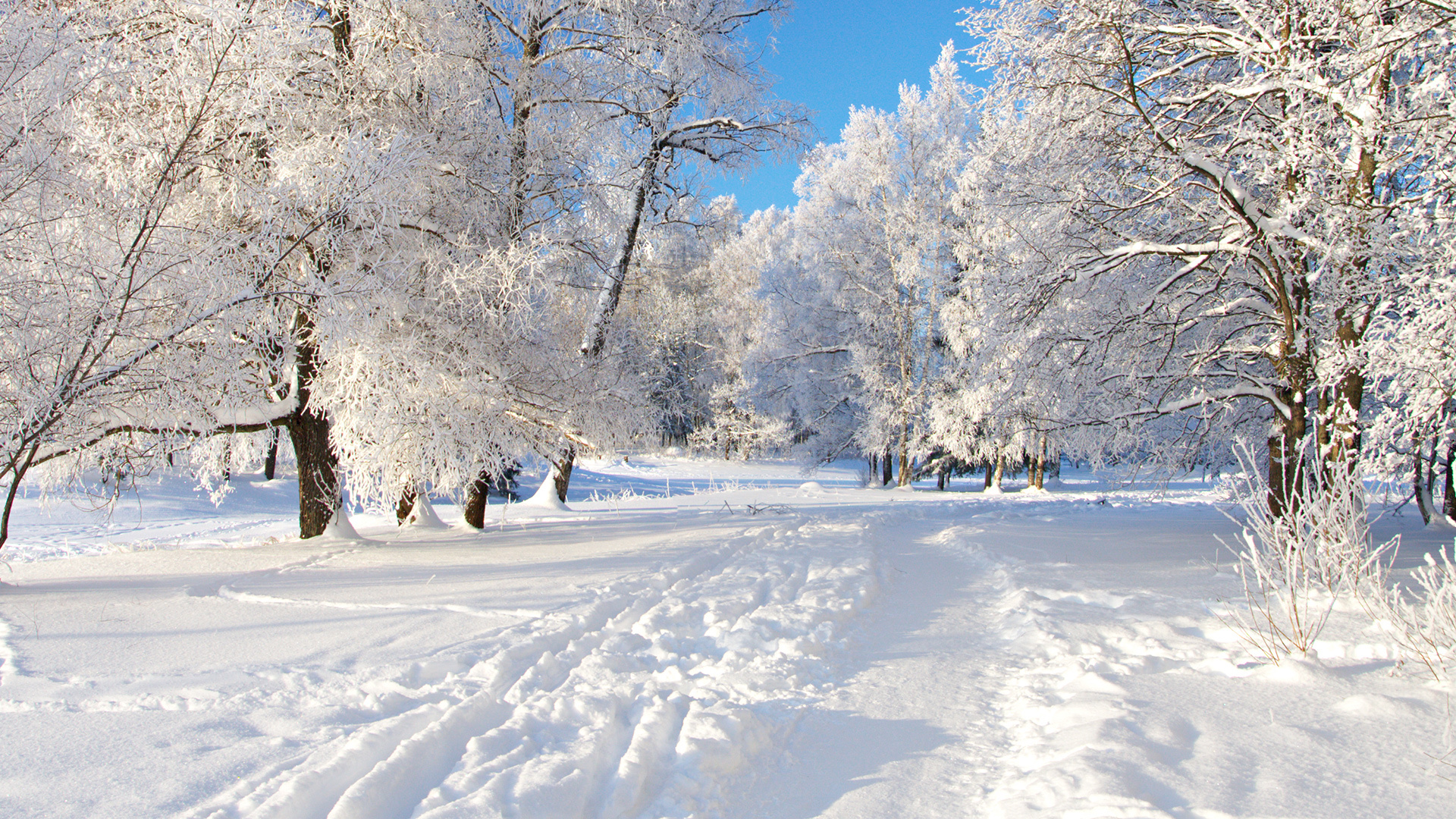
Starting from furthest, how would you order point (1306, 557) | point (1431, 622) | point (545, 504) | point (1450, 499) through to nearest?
point (545, 504) → point (1450, 499) → point (1306, 557) → point (1431, 622)

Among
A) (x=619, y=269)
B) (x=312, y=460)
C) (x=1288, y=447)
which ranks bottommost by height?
(x=312, y=460)

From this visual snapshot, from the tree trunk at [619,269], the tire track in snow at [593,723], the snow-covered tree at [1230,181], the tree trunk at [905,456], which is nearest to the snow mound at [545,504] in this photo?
the tree trunk at [619,269]

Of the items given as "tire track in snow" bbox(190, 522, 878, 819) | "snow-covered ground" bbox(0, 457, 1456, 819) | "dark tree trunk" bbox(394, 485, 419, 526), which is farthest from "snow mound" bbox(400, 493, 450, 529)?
"tire track in snow" bbox(190, 522, 878, 819)

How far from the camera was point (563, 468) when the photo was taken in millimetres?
10781

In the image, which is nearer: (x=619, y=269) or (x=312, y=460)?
(x=312, y=460)

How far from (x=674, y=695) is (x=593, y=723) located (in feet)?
1.54

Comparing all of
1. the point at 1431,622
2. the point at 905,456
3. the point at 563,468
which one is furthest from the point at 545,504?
the point at 1431,622

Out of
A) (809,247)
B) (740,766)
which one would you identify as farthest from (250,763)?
(809,247)

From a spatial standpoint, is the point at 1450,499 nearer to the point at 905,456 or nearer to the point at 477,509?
the point at 905,456

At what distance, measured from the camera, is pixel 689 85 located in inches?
392

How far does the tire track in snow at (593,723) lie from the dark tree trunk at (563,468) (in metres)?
4.17

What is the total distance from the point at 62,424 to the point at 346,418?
244 cm

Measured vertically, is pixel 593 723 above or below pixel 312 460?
below

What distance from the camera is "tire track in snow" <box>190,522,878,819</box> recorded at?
8.47ft
